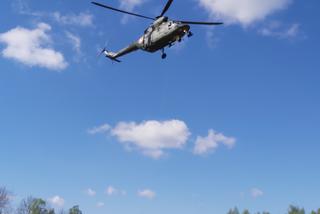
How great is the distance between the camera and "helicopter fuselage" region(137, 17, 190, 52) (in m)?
27.9

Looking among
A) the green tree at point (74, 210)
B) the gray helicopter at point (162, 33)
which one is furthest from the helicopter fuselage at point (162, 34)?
the green tree at point (74, 210)

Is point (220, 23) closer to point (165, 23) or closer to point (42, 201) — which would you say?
point (165, 23)

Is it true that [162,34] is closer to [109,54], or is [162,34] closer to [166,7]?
[166,7]

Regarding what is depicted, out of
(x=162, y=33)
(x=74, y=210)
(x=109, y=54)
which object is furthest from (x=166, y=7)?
(x=74, y=210)

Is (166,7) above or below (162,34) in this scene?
above

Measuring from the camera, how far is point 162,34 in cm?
2859

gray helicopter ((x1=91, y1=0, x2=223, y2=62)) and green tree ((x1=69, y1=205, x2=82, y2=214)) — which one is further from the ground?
green tree ((x1=69, y1=205, x2=82, y2=214))

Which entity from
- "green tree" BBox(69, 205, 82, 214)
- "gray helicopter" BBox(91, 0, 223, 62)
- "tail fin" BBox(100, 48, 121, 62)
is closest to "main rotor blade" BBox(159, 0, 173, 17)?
"gray helicopter" BBox(91, 0, 223, 62)

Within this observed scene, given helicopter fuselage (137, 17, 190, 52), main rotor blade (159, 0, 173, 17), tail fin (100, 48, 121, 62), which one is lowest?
helicopter fuselage (137, 17, 190, 52)

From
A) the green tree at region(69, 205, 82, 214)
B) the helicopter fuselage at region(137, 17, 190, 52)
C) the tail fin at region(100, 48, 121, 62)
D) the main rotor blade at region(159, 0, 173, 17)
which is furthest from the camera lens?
the green tree at region(69, 205, 82, 214)

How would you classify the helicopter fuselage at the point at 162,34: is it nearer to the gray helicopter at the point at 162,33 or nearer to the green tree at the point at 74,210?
the gray helicopter at the point at 162,33

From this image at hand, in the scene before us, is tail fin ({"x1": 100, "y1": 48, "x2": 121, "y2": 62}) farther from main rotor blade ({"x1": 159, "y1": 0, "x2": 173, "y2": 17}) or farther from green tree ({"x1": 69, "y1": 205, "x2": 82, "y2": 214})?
green tree ({"x1": 69, "y1": 205, "x2": 82, "y2": 214})

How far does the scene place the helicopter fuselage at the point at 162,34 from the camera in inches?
1099

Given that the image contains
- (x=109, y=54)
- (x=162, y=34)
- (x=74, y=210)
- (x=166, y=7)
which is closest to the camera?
(x=162, y=34)
